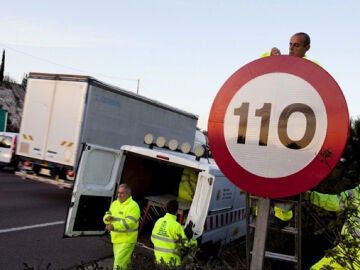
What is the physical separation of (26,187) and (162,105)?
539 centimetres

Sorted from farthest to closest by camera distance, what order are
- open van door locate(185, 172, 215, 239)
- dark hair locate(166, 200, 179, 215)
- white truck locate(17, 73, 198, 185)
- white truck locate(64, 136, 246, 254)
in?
white truck locate(17, 73, 198, 185)
white truck locate(64, 136, 246, 254)
open van door locate(185, 172, 215, 239)
dark hair locate(166, 200, 179, 215)

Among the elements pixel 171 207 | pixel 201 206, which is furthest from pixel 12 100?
pixel 171 207

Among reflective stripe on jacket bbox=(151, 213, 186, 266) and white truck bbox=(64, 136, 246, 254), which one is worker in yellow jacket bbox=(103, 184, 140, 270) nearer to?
reflective stripe on jacket bbox=(151, 213, 186, 266)

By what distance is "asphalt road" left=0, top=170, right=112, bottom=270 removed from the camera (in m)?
6.27

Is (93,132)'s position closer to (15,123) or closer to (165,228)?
(165,228)

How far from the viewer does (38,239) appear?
7.39m

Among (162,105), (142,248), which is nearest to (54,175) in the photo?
(162,105)

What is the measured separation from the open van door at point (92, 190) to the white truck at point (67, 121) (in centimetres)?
460

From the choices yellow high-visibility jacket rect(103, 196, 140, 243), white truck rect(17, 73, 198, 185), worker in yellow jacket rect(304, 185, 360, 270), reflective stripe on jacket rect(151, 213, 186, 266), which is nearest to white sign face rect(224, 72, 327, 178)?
worker in yellow jacket rect(304, 185, 360, 270)

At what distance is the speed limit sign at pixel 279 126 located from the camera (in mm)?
1924

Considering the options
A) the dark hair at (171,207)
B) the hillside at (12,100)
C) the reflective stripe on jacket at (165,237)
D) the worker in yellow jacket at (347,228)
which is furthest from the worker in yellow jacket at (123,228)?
the hillside at (12,100)

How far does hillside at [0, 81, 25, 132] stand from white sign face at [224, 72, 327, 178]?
36.0m

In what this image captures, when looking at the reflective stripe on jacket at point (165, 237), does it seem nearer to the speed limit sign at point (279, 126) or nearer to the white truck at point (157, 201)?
the white truck at point (157, 201)

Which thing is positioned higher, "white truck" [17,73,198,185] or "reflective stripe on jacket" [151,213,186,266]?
"white truck" [17,73,198,185]
